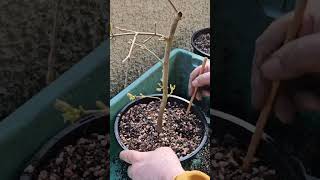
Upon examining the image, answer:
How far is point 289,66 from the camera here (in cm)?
81

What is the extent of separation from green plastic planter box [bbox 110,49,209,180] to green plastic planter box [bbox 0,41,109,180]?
0.05 meters

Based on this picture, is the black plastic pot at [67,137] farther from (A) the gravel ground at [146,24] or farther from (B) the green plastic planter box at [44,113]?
(A) the gravel ground at [146,24]

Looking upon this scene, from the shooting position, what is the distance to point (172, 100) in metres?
1.25

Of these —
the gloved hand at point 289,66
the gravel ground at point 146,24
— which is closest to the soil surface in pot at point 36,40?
the gravel ground at point 146,24

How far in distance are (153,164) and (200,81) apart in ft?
0.74

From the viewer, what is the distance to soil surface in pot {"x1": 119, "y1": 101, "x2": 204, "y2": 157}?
1.17 metres

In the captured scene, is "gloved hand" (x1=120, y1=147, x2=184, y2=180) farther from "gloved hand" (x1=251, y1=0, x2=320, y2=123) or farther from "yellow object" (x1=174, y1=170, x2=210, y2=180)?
"gloved hand" (x1=251, y1=0, x2=320, y2=123)

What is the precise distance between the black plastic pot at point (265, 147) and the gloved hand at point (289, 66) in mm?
89

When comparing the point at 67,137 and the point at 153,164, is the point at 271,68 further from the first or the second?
the point at 67,137

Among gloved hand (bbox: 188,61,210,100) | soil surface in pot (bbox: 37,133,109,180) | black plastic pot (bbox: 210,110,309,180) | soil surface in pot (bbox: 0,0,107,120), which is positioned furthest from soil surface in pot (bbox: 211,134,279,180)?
soil surface in pot (bbox: 0,0,107,120)

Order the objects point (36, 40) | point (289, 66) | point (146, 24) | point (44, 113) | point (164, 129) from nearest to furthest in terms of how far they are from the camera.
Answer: point (289, 66)
point (44, 113)
point (164, 129)
point (36, 40)
point (146, 24)

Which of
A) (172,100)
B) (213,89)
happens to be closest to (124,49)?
(172,100)

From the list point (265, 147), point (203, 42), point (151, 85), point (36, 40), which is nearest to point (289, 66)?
point (265, 147)

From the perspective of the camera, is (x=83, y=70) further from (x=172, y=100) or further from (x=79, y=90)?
(x=172, y=100)
